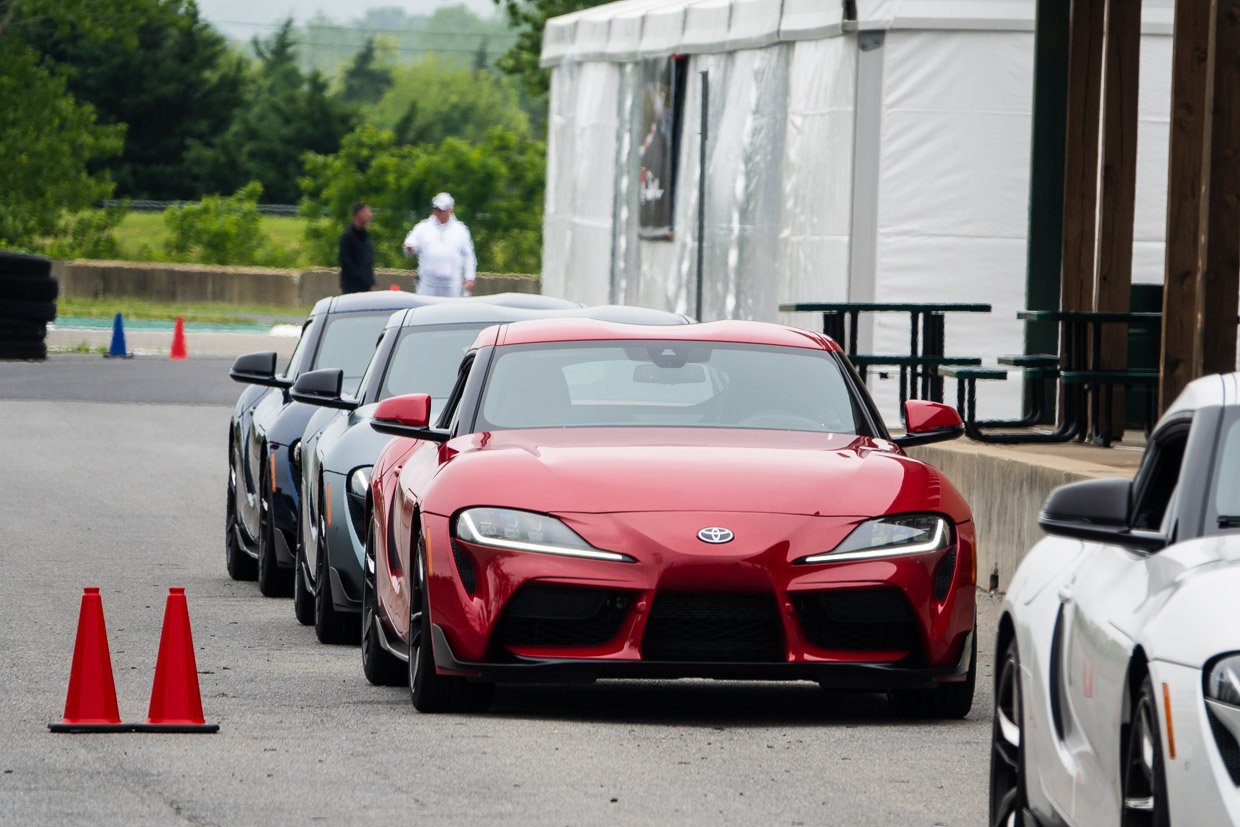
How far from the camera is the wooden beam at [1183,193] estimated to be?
15266mm

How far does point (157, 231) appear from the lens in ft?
266

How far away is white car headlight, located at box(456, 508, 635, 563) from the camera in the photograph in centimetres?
909

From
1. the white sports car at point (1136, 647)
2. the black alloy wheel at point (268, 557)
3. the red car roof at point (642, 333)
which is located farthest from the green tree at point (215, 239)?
the white sports car at point (1136, 647)

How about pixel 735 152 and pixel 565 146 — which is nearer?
pixel 735 152

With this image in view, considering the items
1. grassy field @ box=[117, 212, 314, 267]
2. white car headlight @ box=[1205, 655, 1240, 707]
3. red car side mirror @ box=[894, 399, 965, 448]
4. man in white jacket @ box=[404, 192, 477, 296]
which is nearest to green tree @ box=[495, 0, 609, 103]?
grassy field @ box=[117, 212, 314, 267]

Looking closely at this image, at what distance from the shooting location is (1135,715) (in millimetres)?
5289

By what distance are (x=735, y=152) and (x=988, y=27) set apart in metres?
4.96

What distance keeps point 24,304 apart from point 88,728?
27237 millimetres

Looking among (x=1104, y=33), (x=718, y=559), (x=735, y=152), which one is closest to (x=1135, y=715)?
(x=718, y=559)

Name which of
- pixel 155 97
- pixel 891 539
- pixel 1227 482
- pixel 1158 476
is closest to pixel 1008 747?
pixel 1158 476

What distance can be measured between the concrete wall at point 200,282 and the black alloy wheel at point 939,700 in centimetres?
4766

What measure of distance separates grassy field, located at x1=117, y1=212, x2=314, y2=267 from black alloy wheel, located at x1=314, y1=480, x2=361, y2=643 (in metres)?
61.9

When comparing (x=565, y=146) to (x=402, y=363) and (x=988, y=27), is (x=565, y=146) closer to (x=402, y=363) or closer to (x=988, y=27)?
(x=988, y=27)

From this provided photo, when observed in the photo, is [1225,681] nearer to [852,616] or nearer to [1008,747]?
[1008,747]
